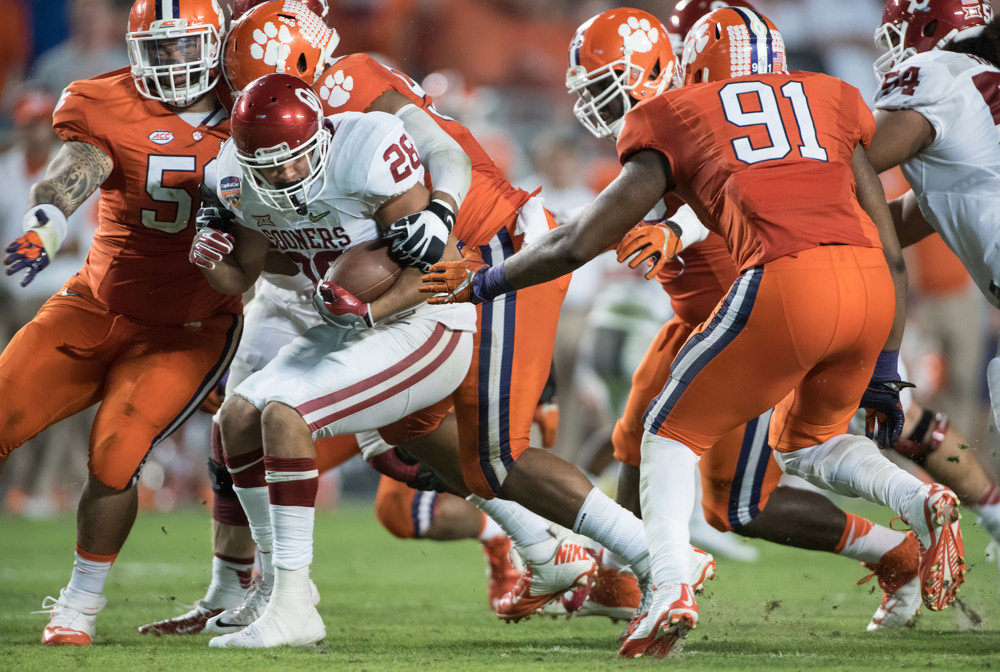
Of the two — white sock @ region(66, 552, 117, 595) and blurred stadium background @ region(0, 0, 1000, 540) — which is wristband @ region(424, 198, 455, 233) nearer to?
white sock @ region(66, 552, 117, 595)

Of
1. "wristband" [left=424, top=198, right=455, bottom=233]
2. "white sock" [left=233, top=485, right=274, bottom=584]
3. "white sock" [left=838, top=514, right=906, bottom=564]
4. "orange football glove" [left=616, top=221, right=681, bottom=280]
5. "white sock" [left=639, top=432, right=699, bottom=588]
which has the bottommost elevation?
"white sock" [left=838, top=514, right=906, bottom=564]

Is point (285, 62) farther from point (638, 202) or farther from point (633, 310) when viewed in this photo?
point (633, 310)

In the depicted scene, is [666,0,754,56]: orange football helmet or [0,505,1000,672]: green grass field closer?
[0,505,1000,672]: green grass field

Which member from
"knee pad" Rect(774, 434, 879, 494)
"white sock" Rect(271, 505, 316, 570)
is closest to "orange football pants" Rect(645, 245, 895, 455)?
"knee pad" Rect(774, 434, 879, 494)

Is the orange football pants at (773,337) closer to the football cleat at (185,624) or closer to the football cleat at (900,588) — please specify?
the football cleat at (900,588)

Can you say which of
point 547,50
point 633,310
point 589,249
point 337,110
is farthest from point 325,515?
point 589,249

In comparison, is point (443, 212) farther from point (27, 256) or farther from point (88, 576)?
point (88, 576)

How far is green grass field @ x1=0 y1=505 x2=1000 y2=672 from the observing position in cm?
308

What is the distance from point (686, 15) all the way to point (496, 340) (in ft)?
5.07

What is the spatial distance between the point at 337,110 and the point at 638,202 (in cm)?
129

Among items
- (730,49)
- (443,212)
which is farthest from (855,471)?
(443,212)

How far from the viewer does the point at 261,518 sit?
3.74 m

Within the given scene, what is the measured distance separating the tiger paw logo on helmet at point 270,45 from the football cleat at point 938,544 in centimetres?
232

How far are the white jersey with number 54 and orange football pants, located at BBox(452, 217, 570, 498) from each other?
1.21 meters
